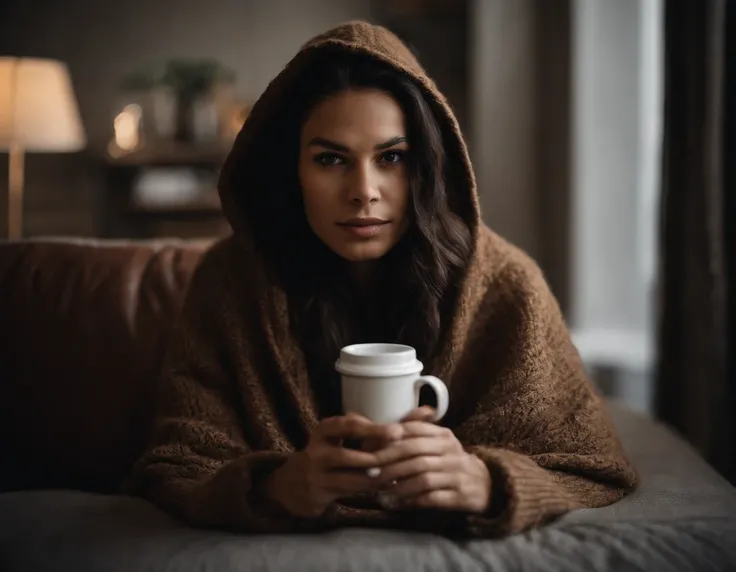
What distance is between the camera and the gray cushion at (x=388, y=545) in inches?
33.7

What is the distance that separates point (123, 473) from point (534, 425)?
691 millimetres

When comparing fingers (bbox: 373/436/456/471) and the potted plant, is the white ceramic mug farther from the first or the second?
the potted plant

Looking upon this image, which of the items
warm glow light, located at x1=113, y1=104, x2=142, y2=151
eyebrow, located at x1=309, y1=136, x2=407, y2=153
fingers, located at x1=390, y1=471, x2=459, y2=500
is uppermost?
warm glow light, located at x1=113, y1=104, x2=142, y2=151

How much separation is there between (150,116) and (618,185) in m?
2.80

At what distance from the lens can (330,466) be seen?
2.68 feet

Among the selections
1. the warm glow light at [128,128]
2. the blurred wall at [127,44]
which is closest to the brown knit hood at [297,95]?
the warm glow light at [128,128]

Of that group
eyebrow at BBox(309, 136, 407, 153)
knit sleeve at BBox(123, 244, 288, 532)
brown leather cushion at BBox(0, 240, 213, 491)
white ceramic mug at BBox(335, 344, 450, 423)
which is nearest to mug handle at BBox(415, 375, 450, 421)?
white ceramic mug at BBox(335, 344, 450, 423)

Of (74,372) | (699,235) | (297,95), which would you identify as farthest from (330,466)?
(699,235)

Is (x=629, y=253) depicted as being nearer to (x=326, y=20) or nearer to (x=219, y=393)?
(x=219, y=393)

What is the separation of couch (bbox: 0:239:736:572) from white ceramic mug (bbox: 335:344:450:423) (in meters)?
0.17

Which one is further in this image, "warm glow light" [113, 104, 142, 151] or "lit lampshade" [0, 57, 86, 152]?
"warm glow light" [113, 104, 142, 151]

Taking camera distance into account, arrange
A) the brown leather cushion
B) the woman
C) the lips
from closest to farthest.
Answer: the woman
the lips
the brown leather cushion

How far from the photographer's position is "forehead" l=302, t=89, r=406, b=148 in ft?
3.22

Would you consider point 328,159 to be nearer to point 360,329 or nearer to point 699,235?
point 360,329
